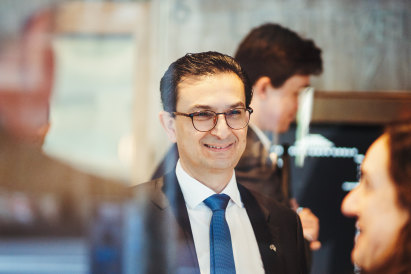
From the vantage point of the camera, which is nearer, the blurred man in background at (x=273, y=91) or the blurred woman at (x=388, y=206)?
the blurred woman at (x=388, y=206)

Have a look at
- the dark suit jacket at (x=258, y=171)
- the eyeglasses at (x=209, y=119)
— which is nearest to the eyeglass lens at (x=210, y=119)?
the eyeglasses at (x=209, y=119)

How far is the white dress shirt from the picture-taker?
1.23m

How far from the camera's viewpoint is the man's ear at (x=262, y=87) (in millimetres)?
1330

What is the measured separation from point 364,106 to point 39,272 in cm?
104

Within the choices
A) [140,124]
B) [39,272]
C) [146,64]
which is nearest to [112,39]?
[146,64]

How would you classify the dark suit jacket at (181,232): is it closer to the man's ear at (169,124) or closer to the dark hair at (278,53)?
the man's ear at (169,124)

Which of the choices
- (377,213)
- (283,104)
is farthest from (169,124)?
(377,213)

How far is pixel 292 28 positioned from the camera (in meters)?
1.47

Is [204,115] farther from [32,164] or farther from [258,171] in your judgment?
[32,164]

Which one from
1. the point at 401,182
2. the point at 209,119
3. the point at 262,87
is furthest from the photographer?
the point at 262,87

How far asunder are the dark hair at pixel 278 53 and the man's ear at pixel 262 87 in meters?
0.01

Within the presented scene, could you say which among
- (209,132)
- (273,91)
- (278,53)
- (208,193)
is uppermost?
(278,53)

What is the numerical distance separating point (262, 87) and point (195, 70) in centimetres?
23

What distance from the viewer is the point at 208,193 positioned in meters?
1.23
